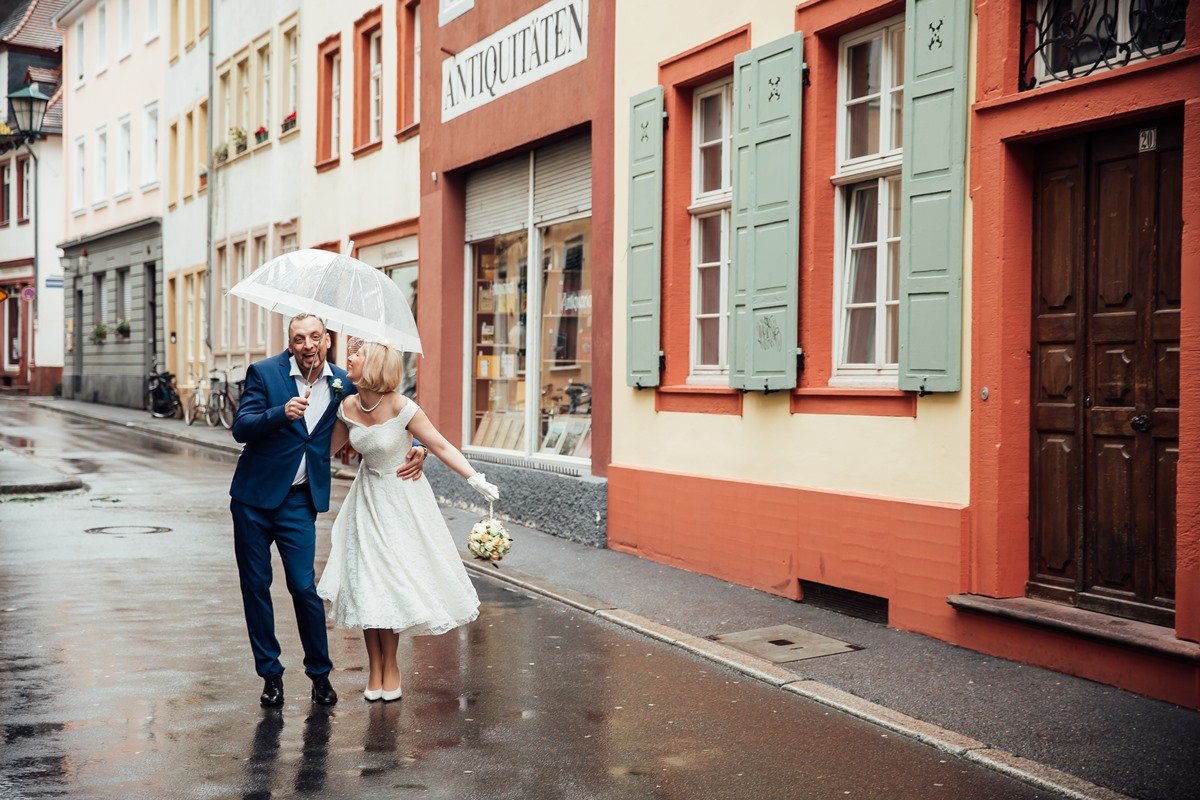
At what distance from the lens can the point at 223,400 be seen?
2984 cm

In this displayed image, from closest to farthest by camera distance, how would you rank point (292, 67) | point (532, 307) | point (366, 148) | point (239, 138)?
point (532, 307) < point (366, 148) < point (292, 67) < point (239, 138)

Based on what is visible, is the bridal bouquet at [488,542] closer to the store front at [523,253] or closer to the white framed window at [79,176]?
the store front at [523,253]

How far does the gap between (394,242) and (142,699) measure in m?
13.2

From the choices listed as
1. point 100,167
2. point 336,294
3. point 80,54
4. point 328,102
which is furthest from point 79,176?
point 336,294

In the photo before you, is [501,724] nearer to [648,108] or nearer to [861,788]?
[861,788]

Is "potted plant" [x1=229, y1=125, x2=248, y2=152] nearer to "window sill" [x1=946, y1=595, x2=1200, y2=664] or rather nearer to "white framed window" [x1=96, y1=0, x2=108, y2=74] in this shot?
"white framed window" [x1=96, y1=0, x2=108, y2=74]

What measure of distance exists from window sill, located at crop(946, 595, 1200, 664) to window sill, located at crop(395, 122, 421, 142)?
12.1 meters

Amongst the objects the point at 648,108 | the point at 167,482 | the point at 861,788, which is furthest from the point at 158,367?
the point at 861,788

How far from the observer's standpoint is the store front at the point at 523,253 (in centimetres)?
1318

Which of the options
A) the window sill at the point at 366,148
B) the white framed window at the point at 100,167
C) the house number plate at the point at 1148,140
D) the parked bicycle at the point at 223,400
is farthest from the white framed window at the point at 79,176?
the house number plate at the point at 1148,140

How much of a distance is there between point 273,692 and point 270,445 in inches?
44.4

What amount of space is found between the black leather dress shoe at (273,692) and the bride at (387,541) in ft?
1.26

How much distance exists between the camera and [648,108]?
12156 mm

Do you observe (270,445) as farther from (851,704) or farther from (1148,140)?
(1148,140)
